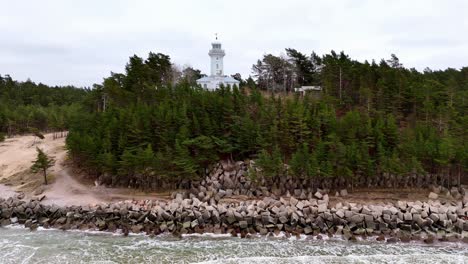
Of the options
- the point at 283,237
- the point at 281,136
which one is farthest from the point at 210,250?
the point at 281,136

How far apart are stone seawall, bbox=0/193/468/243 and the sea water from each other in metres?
0.90

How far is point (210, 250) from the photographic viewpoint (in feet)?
57.5

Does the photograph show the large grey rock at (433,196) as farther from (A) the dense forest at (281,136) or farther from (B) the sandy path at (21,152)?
(B) the sandy path at (21,152)

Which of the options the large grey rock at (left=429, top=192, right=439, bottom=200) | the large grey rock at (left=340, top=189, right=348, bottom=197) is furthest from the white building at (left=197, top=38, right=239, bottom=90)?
the large grey rock at (left=429, top=192, right=439, bottom=200)

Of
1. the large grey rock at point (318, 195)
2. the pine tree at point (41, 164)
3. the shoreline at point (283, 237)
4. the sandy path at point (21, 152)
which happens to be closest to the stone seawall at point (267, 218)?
the shoreline at point (283, 237)

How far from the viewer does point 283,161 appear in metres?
27.2

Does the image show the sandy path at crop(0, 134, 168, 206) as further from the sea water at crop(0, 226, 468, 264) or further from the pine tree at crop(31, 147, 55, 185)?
the sea water at crop(0, 226, 468, 264)

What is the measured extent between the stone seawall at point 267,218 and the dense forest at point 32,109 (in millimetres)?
19799

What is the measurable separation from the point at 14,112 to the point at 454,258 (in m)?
53.8

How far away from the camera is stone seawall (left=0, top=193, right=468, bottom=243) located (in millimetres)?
19891

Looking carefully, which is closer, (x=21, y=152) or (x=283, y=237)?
(x=283, y=237)

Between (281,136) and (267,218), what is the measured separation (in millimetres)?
8136

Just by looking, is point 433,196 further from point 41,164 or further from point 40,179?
point 40,179

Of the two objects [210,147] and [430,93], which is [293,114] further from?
[430,93]
